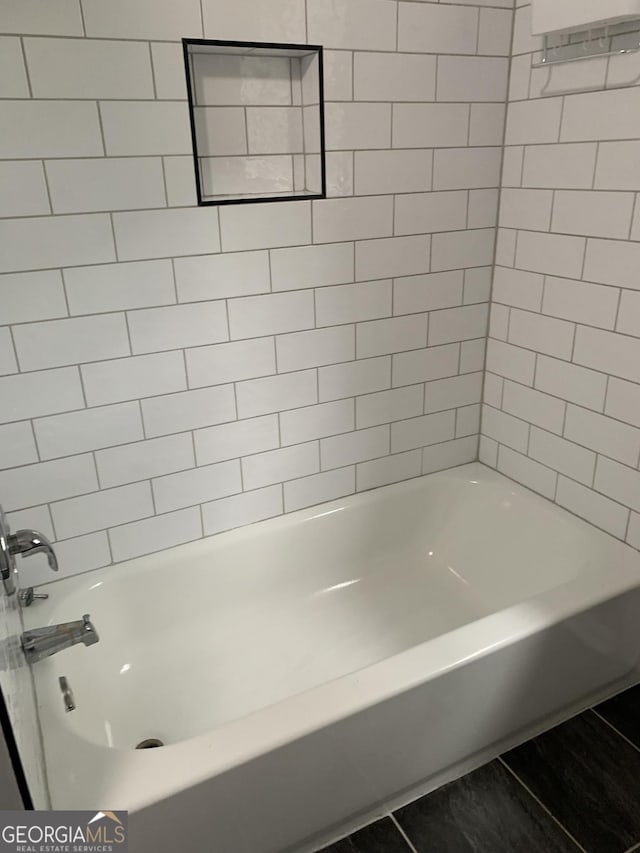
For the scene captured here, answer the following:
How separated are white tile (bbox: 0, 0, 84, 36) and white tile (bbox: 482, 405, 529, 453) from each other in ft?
5.48

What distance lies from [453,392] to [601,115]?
950 mm

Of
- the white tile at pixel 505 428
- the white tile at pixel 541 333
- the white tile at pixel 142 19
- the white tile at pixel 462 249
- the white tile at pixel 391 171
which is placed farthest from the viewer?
the white tile at pixel 505 428

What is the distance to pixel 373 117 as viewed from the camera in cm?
180

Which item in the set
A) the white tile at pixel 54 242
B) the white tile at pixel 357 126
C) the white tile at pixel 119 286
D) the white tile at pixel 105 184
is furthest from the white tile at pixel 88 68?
the white tile at pixel 357 126

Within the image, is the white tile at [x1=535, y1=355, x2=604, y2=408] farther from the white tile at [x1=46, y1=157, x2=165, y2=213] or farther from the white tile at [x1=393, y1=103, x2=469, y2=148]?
the white tile at [x1=46, y1=157, x2=165, y2=213]

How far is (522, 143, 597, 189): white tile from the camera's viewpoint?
5.72 feet

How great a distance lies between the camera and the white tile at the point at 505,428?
2182 millimetres

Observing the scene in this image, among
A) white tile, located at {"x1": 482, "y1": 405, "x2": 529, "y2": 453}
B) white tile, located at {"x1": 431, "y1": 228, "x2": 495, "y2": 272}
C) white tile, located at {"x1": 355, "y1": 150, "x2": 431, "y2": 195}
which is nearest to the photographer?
white tile, located at {"x1": 355, "y1": 150, "x2": 431, "y2": 195}

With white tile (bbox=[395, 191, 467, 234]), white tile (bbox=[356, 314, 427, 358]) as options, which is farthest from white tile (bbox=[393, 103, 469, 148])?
white tile (bbox=[356, 314, 427, 358])

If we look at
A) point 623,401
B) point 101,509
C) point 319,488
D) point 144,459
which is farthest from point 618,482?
point 101,509

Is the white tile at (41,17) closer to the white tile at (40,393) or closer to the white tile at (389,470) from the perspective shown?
the white tile at (40,393)

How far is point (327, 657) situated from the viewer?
195cm

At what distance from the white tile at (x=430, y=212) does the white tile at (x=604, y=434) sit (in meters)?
0.69

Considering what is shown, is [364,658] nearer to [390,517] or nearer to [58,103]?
[390,517]
